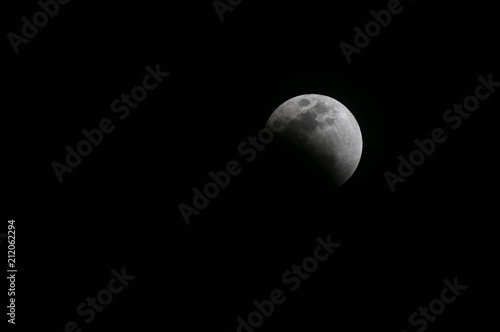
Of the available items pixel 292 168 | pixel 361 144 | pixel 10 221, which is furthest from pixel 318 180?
pixel 10 221

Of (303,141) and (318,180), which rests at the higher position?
(303,141)

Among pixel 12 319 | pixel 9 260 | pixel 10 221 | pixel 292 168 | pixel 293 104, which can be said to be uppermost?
pixel 293 104

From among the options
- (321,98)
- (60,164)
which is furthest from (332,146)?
(60,164)

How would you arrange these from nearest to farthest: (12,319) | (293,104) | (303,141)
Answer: (12,319) → (303,141) → (293,104)

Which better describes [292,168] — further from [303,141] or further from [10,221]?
[10,221]

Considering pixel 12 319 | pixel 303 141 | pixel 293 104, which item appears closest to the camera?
pixel 12 319

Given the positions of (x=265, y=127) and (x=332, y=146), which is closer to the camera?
(x=332, y=146)

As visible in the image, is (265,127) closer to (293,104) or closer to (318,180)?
(293,104)
